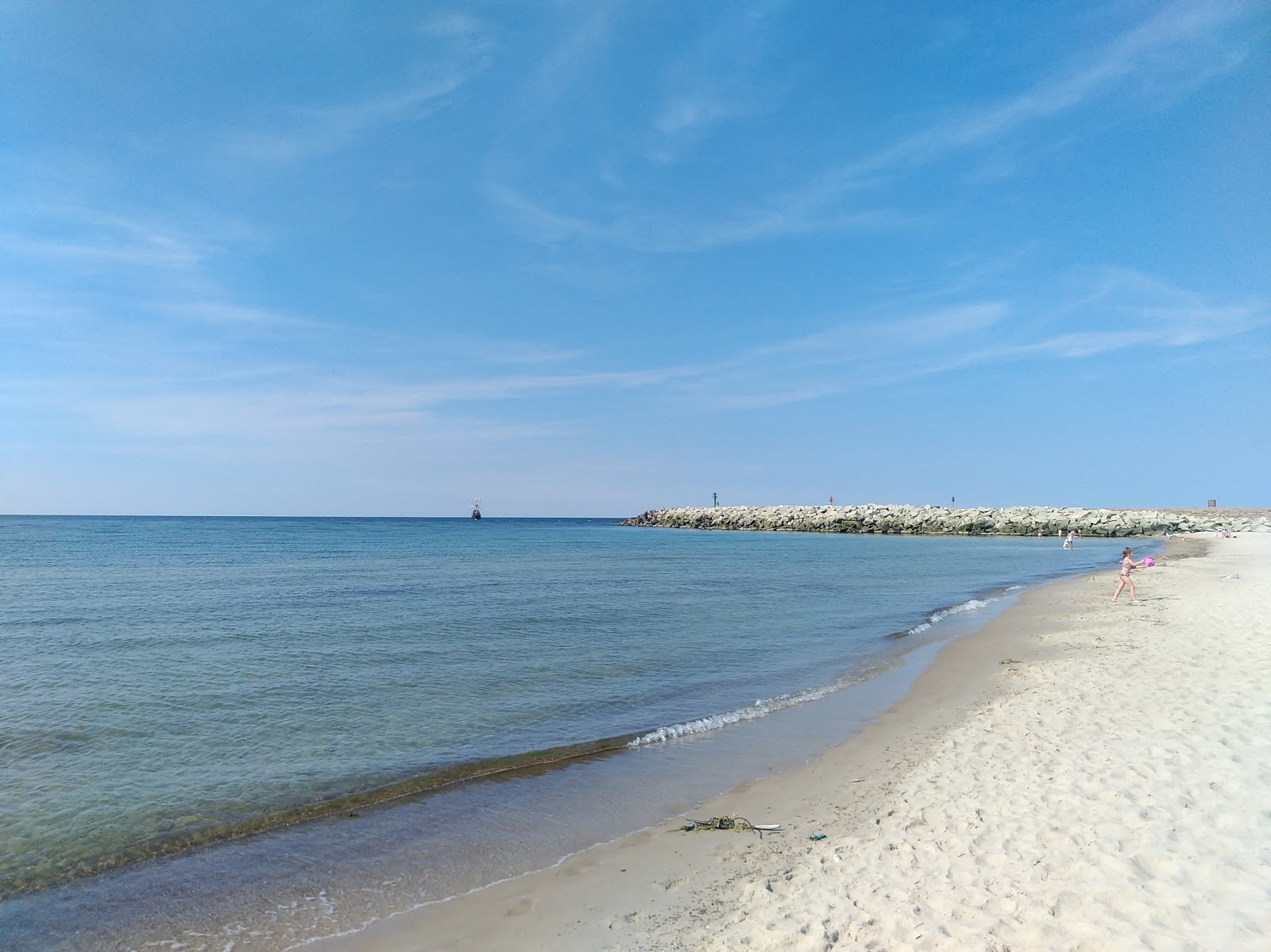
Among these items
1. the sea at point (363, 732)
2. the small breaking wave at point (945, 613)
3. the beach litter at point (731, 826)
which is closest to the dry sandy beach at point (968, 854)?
the beach litter at point (731, 826)

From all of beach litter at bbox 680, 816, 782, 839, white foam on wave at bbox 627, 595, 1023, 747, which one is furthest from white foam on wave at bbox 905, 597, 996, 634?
beach litter at bbox 680, 816, 782, 839

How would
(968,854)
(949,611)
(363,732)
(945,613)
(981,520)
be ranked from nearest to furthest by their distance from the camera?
(968,854), (363,732), (945,613), (949,611), (981,520)

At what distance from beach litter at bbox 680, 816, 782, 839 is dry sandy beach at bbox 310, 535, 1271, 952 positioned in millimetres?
142

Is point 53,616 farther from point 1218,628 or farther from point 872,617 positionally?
point 1218,628

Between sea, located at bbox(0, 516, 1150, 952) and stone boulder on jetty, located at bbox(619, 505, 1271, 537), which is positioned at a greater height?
stone boulder on jetty, located at bbox(619, 505, 1271, 537)

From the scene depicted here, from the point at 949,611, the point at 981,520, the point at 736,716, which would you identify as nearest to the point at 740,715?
the point at 736,716

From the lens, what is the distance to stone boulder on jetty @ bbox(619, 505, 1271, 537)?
74.1 meters

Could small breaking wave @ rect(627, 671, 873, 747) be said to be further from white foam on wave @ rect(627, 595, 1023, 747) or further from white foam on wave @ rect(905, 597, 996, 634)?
white foam on wave @ rect(905, 597, 996, 634)

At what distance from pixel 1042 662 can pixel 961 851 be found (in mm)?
9701

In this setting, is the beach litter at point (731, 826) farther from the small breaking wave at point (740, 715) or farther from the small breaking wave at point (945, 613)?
the small breaking wave at point (945, 613)

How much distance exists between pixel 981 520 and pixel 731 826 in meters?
85.2

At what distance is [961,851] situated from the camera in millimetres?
6055

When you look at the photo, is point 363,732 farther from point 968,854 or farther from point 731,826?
point 968,854

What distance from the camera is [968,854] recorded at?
19.7ft
